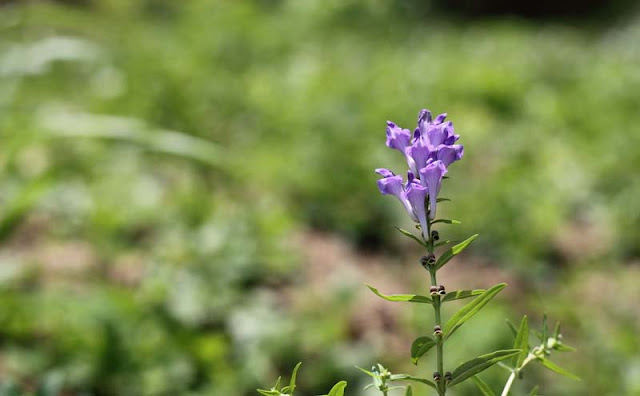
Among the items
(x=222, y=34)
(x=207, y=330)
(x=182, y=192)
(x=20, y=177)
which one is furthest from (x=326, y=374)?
(x=222, y=34)

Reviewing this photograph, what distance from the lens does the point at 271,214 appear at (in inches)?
107

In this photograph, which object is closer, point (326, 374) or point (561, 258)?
point (326, 374)

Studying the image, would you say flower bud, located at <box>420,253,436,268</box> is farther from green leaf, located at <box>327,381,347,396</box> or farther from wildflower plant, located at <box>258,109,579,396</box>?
green leaf, located at <box>327,381,347,396</box>

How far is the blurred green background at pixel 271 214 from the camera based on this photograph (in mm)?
2115

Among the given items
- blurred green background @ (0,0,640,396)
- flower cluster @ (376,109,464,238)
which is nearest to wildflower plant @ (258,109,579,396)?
flower cluster @ (376,109,464,238)

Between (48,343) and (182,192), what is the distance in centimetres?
86

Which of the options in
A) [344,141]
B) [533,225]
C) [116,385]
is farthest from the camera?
[344,141]

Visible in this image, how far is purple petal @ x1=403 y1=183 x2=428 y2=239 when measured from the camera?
0.75 metres

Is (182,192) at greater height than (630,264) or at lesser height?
greater

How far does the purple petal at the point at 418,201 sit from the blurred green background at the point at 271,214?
74 cm

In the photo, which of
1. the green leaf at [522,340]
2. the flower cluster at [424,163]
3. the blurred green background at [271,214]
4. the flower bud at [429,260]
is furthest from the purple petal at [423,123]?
the blurred green background at [271,214]

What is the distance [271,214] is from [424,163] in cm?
195

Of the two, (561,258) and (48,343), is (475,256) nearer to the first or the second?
(561,258)

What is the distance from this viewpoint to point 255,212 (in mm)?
2729
